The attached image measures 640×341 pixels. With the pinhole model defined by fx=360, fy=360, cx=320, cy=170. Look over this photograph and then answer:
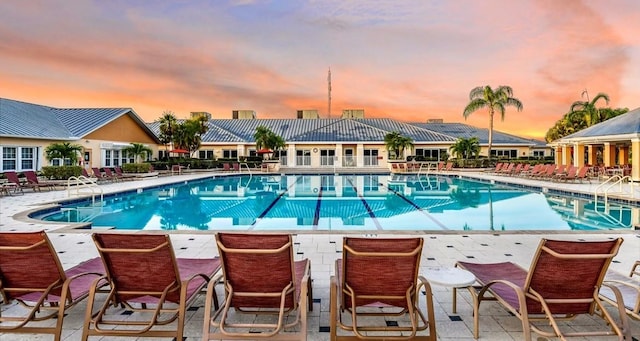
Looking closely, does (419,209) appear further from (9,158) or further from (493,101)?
(493,101)

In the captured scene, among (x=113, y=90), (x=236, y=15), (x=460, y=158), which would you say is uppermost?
→ (x=236, y=15)

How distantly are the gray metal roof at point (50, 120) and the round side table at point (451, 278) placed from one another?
72.6ft

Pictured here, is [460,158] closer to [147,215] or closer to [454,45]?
[454,45]

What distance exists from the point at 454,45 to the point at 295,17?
8.96 meters

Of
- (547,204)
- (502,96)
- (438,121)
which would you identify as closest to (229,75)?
(547,204)

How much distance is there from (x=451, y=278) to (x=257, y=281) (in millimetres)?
1849

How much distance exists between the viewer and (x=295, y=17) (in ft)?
61.1

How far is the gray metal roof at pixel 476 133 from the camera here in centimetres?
3772

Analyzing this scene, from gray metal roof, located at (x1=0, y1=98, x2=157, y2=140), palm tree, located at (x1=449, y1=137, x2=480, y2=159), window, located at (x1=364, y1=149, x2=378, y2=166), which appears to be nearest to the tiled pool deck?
gray metal roof, located at (x1=0, y1=98, x2=157, y2=140)

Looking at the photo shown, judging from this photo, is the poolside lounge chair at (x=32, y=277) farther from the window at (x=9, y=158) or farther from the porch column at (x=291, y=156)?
the porch column at (x=291, y=156)

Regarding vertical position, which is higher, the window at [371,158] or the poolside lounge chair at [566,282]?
the window at [371,158]

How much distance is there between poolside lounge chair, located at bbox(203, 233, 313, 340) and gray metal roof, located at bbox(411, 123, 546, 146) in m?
38.7

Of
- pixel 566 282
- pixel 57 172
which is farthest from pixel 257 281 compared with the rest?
pixel 57 172

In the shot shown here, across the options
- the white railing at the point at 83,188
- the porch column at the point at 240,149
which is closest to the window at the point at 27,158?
the white railing at the point at 83,188
